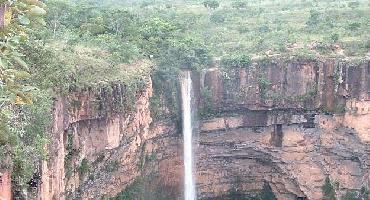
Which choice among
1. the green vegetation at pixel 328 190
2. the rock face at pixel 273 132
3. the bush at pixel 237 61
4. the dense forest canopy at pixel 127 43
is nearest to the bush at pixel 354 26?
the dense forest canopy at pixel 127 43

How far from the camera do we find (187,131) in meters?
21.2

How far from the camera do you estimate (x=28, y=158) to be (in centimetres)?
992

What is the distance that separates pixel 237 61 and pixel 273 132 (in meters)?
3.06

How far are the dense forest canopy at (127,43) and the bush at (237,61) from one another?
0.04 meters

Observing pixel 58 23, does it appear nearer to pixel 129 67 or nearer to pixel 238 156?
pixel 129 67

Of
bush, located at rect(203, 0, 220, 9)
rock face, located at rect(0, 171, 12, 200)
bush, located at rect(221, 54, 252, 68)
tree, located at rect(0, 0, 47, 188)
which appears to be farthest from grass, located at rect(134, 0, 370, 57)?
rock face, located at rect(0, 171, 12, 200)

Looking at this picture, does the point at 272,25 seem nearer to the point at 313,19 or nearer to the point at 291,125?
the point at 313,19

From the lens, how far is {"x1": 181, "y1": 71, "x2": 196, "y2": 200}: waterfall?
2095 centimetres

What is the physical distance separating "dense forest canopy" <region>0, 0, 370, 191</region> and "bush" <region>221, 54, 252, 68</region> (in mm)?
36

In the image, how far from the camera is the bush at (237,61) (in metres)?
21.4

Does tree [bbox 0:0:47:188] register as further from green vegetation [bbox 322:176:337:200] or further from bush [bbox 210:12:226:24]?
bush [bbox 210:12:226:24]

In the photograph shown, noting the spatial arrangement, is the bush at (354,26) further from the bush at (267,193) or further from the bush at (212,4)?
the bush at (212,4)

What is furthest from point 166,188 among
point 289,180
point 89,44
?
point 89,44

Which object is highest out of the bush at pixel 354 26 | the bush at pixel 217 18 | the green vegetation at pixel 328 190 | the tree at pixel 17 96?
the bush at pixel 217 18
